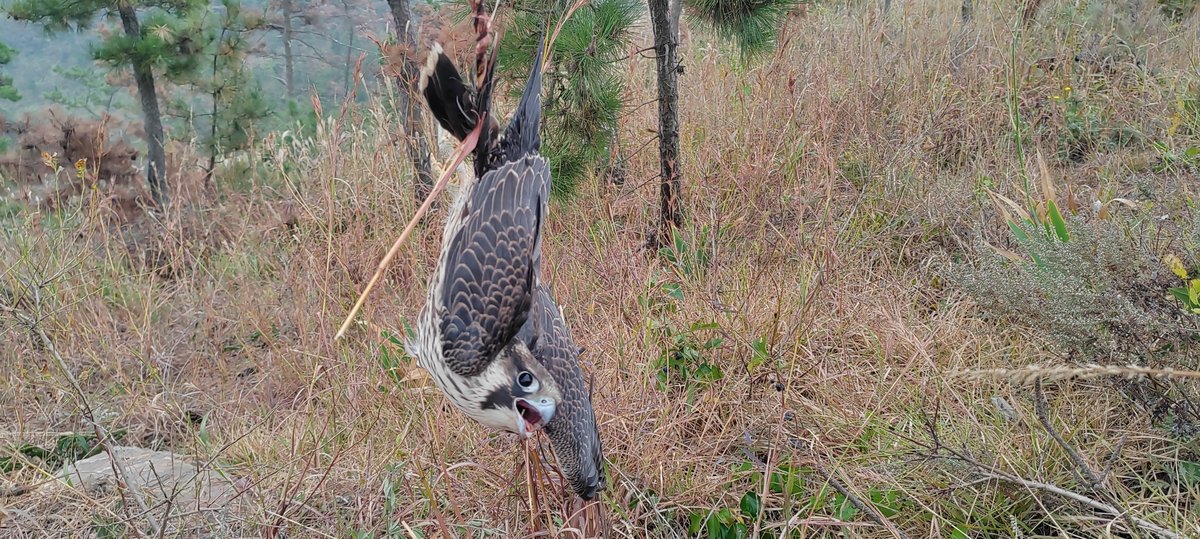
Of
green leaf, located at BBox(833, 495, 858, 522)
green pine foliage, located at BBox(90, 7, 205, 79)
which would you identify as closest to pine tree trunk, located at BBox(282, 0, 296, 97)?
green pine foliage, located at BBox(90, 7, 205, 79)

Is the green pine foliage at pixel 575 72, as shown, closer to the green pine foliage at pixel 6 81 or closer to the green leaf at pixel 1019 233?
the green leaf at pixel 1019 233

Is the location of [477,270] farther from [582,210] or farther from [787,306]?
[582,210]

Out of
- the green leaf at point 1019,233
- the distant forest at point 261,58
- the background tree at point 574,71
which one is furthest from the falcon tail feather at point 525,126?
the distant forest at point 261,58

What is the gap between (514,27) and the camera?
313 cm

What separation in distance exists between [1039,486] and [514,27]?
94.5 inches

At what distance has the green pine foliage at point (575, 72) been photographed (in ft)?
10.2

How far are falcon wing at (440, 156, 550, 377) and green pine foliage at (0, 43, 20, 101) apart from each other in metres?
6.58

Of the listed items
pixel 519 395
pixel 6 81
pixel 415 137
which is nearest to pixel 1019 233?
pixel 519 395

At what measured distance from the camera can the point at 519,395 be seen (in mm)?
1850

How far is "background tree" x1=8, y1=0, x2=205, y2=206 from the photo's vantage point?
568 cm

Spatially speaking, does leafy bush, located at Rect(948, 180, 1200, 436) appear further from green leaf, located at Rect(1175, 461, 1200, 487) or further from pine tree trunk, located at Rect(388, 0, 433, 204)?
pine tree trunk, located at Rect(388, 0, 433, 204)

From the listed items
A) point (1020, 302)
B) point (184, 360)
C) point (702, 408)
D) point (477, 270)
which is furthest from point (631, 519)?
point (184, 360)

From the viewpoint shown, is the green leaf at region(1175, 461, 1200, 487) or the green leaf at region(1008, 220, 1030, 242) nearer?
the green leaf at region(1175, 461, 1200, 487)

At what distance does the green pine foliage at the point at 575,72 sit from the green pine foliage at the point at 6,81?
18.7 feet
